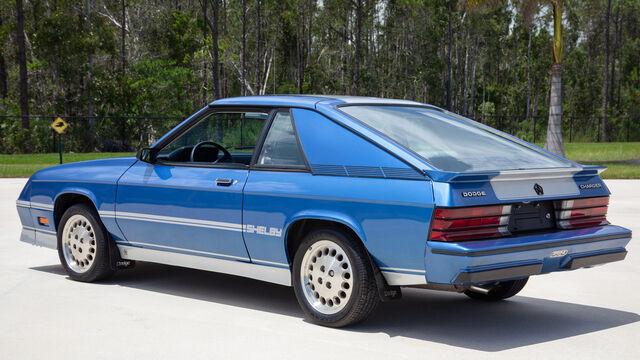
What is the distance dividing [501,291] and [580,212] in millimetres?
1271

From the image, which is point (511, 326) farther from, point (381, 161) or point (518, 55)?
point (518, 55)

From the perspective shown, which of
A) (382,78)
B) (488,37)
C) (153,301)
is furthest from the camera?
(488,37)

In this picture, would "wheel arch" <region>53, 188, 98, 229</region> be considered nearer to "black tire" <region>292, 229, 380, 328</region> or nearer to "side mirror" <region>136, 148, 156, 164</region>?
"side mirror" <region>136, 148, 156, 164</region>

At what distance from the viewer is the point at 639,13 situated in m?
78.0

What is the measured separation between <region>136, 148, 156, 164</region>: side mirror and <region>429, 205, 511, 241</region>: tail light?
288cm

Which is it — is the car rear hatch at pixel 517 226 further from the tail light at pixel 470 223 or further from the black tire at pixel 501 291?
the black tire at pixel 501 291

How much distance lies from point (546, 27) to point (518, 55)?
4.19 meters

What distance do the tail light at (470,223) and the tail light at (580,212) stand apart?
580mm

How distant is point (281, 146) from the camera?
6.06 metres

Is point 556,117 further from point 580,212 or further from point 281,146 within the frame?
point 281,146

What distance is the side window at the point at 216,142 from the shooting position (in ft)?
22.3

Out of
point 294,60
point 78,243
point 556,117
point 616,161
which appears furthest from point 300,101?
point 294,60

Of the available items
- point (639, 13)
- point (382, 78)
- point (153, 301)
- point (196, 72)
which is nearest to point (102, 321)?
point (153, 301)

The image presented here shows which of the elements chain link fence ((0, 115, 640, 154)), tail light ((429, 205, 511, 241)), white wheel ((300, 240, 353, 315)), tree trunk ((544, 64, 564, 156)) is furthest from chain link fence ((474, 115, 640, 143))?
tail light ((429, 205, 511, 241))
